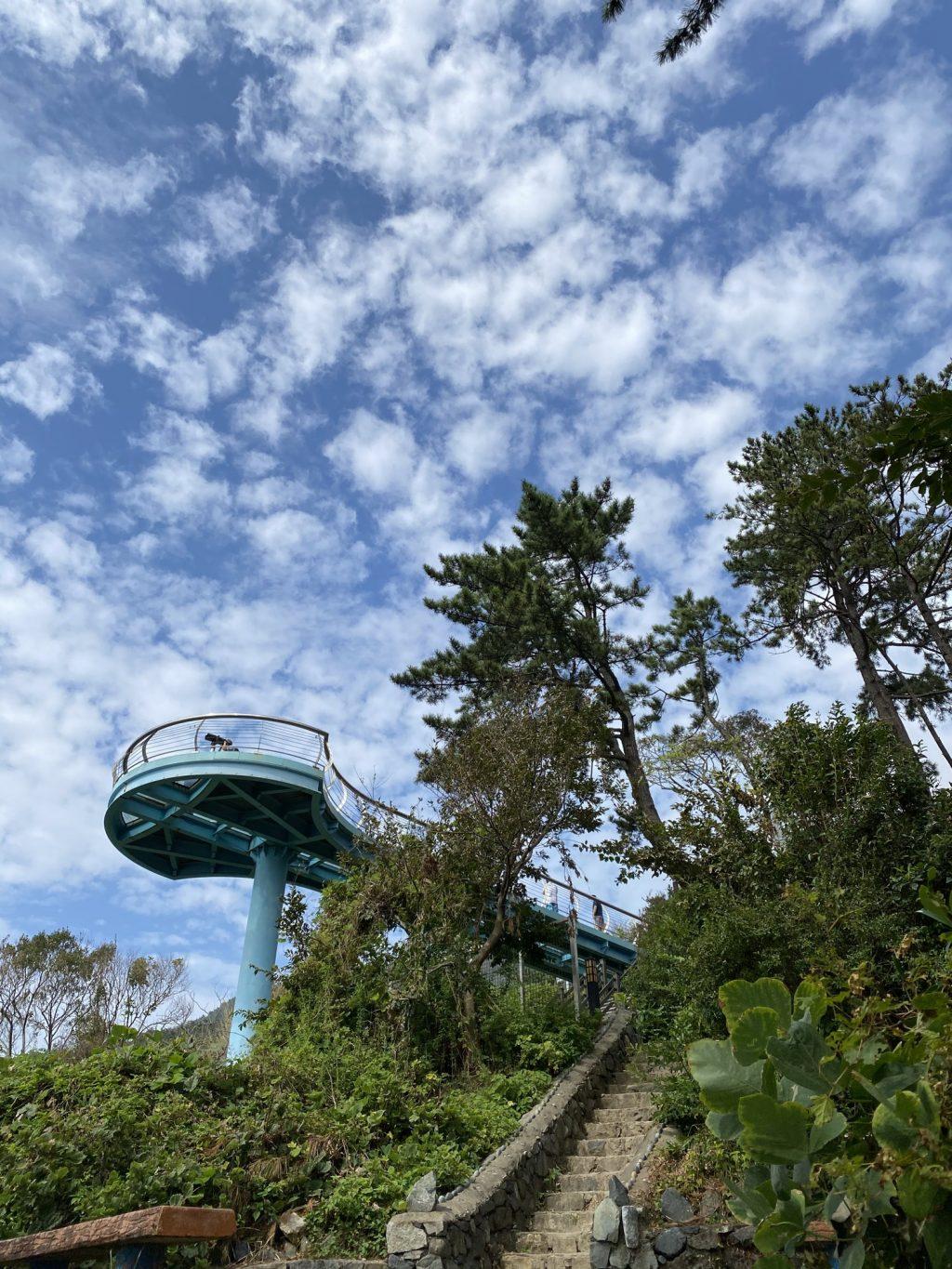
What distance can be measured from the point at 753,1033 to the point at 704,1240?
5343 millimetres

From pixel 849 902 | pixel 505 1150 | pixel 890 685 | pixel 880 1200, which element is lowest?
pixel 880 1200

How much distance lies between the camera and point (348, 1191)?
6.00m

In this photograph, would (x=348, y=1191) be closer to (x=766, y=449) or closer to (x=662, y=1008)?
(x=662, y=1008)

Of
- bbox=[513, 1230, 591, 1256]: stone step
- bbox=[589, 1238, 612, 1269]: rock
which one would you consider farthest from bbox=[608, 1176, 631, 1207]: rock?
bbox=[513, 1230, 591, 1256]: stone step

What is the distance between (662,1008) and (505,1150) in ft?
7.66

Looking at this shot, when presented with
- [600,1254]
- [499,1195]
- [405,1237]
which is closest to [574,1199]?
[499,1195]

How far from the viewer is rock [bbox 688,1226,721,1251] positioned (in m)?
5.25

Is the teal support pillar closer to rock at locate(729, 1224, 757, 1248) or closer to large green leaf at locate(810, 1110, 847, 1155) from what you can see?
rock at locate(729, 1224, 757, 1248)

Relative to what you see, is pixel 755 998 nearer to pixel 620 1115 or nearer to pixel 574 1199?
pixel 574 1199

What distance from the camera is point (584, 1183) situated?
719cm

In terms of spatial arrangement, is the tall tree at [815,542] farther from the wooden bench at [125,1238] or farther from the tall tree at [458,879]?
the wooden bench at [125,1238]

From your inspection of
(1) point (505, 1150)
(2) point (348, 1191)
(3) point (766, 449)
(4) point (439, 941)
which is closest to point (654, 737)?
(3) point (766, 449)

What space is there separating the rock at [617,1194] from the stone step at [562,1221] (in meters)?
0.95

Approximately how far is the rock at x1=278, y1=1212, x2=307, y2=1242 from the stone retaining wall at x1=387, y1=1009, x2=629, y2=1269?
80 centimetres
